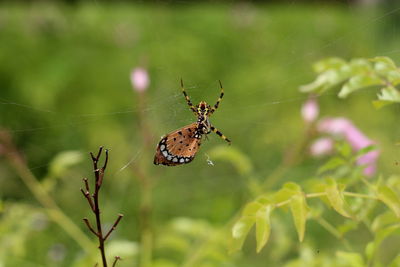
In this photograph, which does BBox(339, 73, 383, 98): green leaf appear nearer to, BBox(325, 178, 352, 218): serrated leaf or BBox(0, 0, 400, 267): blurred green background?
BBox(325, 178, 352, 218): serrated leaf

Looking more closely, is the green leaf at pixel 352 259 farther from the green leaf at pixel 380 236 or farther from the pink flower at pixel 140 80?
the pink flower at pixel 140 80

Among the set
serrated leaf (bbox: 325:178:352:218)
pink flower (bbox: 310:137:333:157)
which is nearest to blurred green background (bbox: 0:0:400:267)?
pink flower (bbox: 310:137:333:157)

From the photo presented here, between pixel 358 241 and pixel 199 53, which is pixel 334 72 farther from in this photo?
pixel 199 53

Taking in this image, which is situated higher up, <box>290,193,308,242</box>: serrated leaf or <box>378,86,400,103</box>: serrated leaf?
<box>378,86,400,103</box>: serrated leaf

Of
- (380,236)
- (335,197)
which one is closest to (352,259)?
(380,236)

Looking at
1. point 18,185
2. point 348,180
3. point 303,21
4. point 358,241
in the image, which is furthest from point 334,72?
point 303,21

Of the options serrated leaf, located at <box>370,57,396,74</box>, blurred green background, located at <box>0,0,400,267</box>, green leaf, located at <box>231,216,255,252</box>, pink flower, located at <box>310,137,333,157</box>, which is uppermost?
blurred green background, located at <box>0,0,400,267</box>
